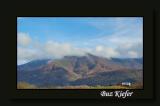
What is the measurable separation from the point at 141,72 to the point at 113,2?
721 millimetres

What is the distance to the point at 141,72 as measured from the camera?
11.7 feet

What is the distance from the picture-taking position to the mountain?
3568 millimetres

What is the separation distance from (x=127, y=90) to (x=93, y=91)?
1.06 feet

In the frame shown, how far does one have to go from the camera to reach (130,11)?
11.7 ft

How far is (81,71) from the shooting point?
3.58m

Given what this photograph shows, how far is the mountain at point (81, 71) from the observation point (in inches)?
140
